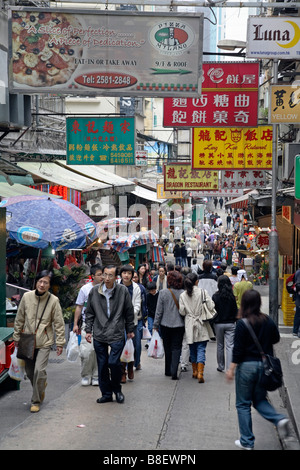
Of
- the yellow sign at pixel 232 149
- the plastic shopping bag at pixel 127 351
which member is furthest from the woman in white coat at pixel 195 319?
the yellow sign at pixel 232 149

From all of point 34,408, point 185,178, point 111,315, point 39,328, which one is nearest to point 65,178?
point 185,178

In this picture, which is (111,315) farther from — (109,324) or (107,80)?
(107,80)

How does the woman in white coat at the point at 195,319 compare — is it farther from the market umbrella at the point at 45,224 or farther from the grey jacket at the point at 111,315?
the market umbrella at the point at 45,224

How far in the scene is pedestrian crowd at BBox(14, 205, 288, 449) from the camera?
6.18 metres

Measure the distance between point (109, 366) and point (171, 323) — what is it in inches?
74.9

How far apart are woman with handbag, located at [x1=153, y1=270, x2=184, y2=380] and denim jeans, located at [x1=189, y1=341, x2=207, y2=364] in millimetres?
206

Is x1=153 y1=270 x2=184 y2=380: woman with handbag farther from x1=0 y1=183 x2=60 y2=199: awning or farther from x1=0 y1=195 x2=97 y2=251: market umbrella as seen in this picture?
x1=0 y1=183 x2=60 y2=199: awning

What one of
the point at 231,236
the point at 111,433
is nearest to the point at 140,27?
the point at 111,433

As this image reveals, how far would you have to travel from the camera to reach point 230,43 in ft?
46.1

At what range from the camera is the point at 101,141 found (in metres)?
16.6

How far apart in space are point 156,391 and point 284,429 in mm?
3212

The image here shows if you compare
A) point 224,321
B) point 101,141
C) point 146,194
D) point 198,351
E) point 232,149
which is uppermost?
point 101,141

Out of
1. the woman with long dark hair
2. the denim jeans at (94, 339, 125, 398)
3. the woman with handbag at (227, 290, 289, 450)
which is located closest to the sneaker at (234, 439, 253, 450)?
the woman with handbag at (227, 290, 289, 450)

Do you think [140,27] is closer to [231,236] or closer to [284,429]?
[284,429]
